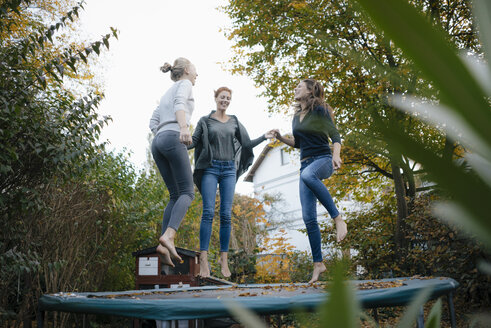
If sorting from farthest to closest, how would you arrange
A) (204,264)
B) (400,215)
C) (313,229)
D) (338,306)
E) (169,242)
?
(400,215) → (204,264) → (313,229) → (169,242) → (338,306)

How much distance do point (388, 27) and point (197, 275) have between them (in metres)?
4.59

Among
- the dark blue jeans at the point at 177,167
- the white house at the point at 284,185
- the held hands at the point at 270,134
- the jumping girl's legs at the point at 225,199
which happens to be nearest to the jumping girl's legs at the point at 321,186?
the held hands at the point at 270,134

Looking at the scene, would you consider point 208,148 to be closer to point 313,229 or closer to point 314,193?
point 314,193

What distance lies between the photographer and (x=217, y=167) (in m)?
3.40

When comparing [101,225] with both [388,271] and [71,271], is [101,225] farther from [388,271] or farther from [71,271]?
[388,271]

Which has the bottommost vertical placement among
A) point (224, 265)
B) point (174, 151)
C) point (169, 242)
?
point (224, 265)

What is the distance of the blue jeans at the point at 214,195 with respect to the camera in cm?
335

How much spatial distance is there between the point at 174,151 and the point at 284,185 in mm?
19322

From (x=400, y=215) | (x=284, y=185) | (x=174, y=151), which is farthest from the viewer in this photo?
(x=284, y=185)

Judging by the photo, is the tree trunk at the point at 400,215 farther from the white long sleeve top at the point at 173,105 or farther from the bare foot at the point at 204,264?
the white long sleeve top at the point at 173,105

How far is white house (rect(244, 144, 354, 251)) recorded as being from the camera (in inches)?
784

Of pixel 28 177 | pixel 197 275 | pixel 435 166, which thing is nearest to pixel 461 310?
pixel 197 275

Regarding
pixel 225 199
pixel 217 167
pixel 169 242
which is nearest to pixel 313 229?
pixel 225 199

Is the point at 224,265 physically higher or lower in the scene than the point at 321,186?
lower
